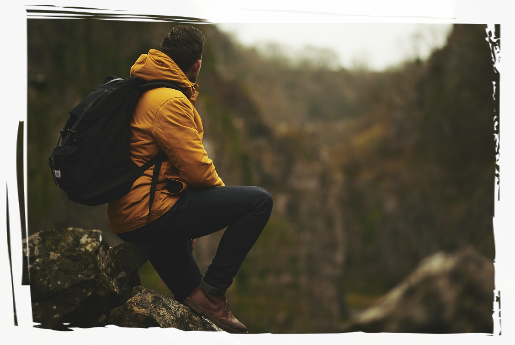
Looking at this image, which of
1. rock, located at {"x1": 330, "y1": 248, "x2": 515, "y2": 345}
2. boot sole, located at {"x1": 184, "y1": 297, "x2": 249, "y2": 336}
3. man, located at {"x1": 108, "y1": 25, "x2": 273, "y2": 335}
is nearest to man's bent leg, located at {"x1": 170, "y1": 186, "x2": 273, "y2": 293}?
man, located at {"x1": 108, "y1": 25, "x2": 273, "y2": 335}

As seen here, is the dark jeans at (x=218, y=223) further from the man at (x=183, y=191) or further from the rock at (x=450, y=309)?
the rock at (x=450, y=309)

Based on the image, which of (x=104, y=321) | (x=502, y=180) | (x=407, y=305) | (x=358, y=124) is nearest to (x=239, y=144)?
(x=502, y=180)

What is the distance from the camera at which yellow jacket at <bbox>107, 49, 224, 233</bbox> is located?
336 cm

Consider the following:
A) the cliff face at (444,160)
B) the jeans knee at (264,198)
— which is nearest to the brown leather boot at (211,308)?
the jeans knee at (264,198)

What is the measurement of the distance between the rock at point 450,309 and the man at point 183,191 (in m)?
5.73

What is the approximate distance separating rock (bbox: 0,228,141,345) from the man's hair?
128 cm

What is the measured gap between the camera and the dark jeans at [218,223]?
11.5 ft

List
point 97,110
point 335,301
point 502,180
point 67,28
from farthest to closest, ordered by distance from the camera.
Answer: point 335,301, point 502,180, point 67,28, point 97,110

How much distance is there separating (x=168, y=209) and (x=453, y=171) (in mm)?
24192

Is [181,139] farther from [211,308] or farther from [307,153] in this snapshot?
[307,153]

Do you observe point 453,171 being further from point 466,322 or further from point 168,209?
point 168,209

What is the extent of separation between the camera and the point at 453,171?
25656 mm

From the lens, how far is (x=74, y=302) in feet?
11.5

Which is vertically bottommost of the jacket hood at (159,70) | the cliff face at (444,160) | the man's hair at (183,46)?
the cliff face at (444,160)
